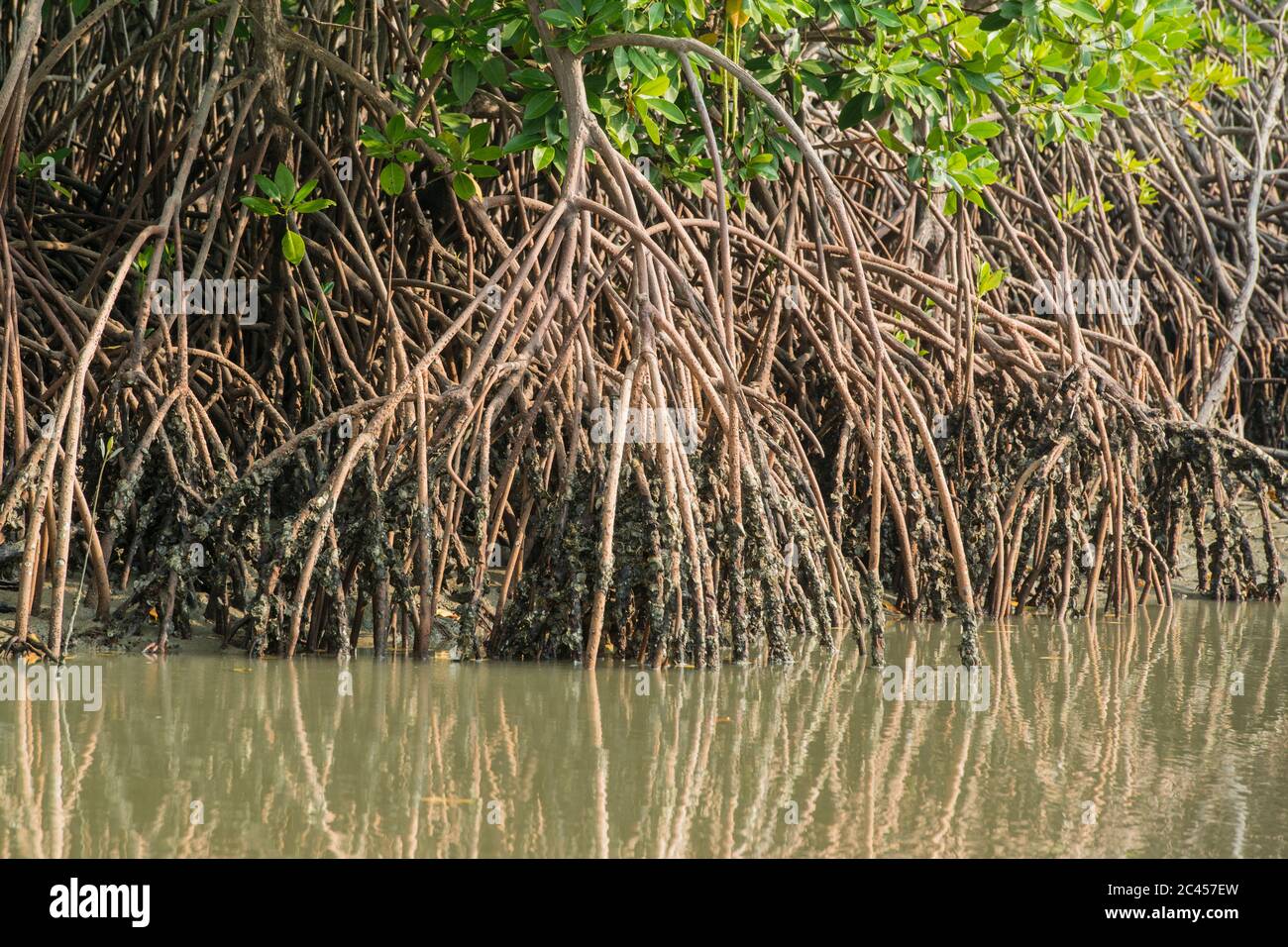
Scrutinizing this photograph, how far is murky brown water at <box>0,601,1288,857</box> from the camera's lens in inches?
90.6

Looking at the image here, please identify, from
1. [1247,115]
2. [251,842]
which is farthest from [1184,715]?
[1247,115]

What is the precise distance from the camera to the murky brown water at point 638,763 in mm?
2301

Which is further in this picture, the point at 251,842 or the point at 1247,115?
A: the point at 1247,115

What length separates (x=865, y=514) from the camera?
475 cm

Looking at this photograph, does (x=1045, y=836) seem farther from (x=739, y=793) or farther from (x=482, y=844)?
(x=482, y=844)

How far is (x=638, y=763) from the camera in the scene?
2.74 meters

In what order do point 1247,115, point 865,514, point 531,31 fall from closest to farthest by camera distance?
point 531,31 → point 865,514 → point 1247,115

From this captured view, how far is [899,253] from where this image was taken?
5520 millimetres

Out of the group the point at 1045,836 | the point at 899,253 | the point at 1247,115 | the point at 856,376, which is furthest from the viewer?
the point at 1247,115

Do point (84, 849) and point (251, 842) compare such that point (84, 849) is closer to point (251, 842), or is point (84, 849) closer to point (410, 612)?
point (251, 842)

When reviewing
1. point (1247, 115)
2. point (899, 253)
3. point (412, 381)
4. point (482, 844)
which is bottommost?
point (482, 844)

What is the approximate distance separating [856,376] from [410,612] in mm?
1377

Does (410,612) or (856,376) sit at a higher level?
(856,376)

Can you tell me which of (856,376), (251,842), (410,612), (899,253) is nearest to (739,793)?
(251,842)
